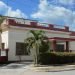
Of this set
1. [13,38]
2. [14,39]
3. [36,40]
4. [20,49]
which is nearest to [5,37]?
[13,38]

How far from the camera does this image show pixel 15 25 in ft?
117

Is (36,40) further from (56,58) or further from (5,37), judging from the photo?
(5,37)

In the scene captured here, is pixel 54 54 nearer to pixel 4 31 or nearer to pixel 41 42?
pixel 41 42

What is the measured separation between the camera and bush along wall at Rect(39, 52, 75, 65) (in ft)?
105

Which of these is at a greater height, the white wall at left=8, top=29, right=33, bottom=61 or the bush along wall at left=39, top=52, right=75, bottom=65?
the white wall at left=8, top=29, right=33, bottom=61

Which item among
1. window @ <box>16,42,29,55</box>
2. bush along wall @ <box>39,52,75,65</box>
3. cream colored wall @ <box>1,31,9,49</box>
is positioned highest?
cream colored wall @ <box>1,31,9,49</box>

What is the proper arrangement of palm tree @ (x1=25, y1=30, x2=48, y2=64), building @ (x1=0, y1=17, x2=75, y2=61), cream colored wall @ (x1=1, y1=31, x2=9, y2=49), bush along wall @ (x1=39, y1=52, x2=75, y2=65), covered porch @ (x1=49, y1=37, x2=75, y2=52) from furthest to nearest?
covered porch @ (x1=49, y1=37, x2=75, y2=52), cream colored wall @ (x1=1, y1=31, x2=9, y2=49), building @ (x1=0, y1=17, x2=75, y2=61), bush along wall @ (x1=39, y1=52, x2=75, y2=65), palm tree @ (x1=25, y1=30, x2=48, y2=64)

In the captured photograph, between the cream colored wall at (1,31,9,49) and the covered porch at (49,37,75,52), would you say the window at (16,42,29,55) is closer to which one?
the cream colored wall at (1,31,9,49)

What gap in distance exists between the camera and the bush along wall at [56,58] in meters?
31.9

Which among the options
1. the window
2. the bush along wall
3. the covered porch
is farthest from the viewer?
the window

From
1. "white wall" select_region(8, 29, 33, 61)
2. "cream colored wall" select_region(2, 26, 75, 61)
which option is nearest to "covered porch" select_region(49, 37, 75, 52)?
"cream colored wall" select_region(2, 26, 75, 61)

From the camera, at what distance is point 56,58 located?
33.1 meters

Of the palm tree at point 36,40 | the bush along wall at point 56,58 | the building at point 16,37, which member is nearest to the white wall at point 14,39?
the building at point 16,37

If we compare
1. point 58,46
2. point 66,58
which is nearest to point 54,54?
point 66,58
